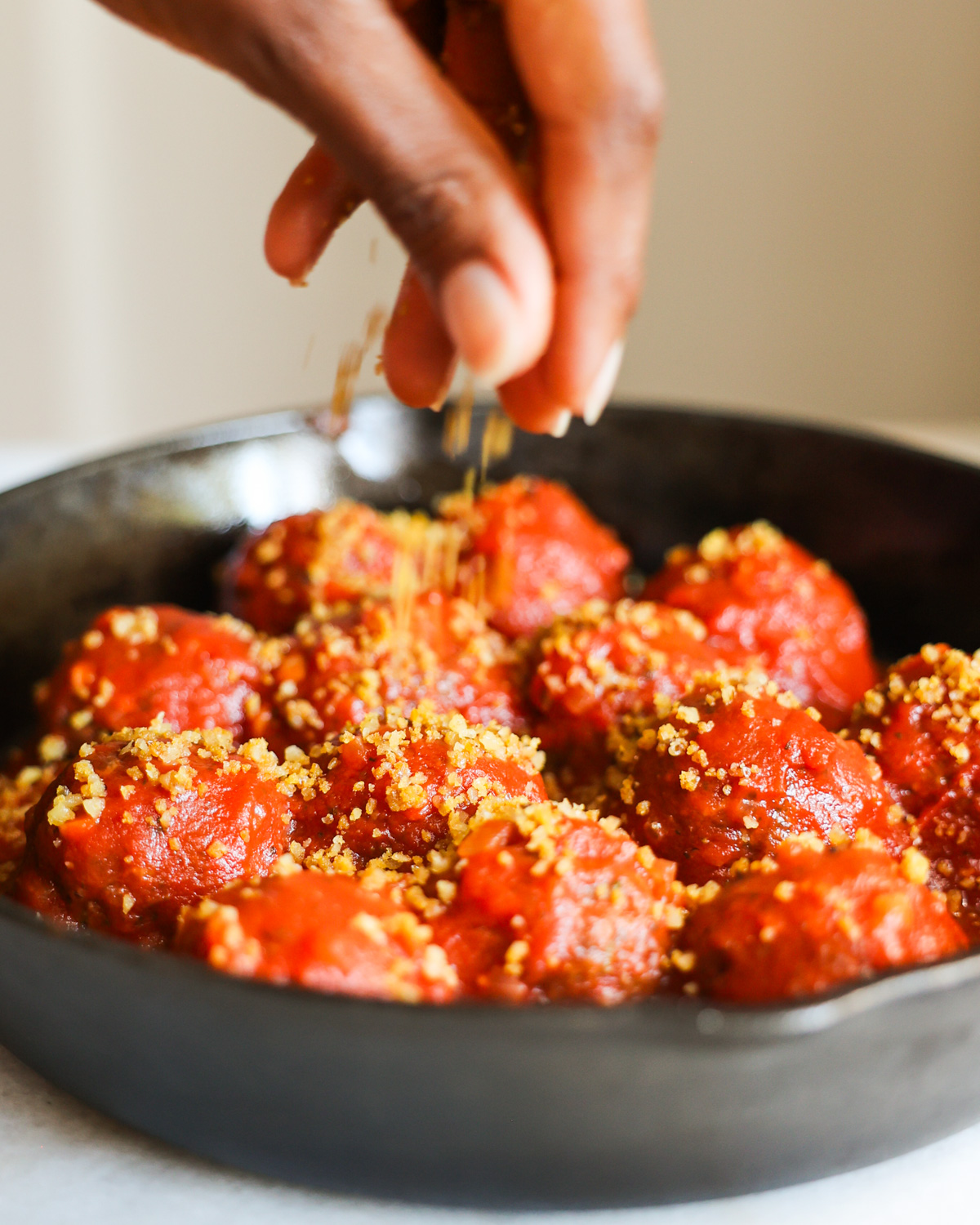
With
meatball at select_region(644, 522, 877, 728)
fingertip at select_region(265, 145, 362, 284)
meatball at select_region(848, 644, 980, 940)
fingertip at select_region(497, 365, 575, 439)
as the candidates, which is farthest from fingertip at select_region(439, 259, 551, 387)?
meatball at select_region(644, 522, 877, 728)

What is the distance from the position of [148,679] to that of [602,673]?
0.51 m

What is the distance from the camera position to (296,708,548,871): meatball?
3.78 feet

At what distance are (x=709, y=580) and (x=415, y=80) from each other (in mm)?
897

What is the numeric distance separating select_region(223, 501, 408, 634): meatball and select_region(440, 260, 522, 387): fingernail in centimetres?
77

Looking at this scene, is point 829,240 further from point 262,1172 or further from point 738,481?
point 262,1172

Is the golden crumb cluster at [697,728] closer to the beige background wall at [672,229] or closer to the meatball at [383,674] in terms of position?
the meatball at [383,674]

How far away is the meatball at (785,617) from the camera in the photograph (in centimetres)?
160

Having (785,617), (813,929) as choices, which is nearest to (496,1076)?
(813,929)

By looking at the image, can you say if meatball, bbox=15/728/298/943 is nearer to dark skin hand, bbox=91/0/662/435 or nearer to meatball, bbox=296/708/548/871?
meatball, bbox=296/708/548/871

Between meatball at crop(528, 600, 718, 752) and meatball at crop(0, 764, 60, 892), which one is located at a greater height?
meatball at crop(528, 600, 718, 752)

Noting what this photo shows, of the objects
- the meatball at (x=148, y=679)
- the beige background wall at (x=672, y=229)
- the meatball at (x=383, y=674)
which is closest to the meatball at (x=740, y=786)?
the meatball at (x=383, y=674)

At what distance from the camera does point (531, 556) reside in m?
1.74

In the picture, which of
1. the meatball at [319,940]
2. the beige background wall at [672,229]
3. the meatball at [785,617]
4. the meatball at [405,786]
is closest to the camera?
the meatball at [319,940]

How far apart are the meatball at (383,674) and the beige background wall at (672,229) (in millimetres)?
2125
